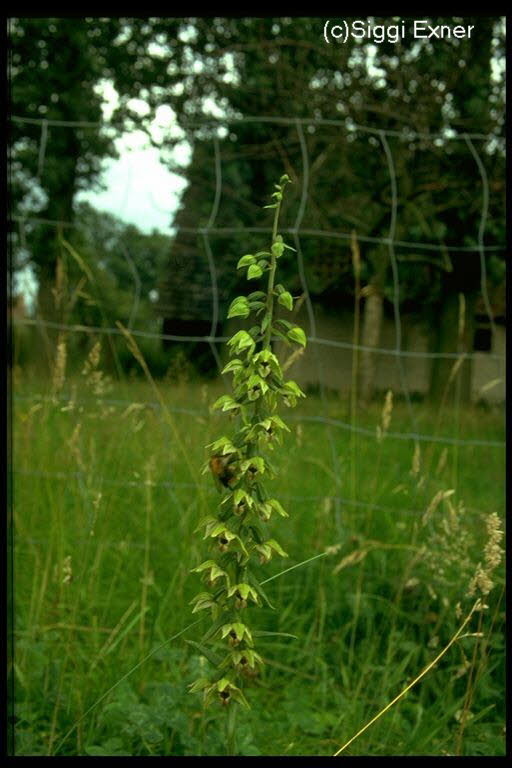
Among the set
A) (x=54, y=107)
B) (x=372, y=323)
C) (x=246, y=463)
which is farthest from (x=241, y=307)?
(x=54, y=107)

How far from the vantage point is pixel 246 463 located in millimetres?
994

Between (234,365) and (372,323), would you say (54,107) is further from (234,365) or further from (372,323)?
(234,365)

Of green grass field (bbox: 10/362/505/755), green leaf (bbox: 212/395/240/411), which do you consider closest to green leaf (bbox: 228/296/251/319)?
green leaf (bbox: 212/395/240/411)

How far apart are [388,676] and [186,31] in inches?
377

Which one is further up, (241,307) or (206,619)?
(241,307)

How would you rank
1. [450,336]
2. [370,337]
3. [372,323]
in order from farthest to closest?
[450,336]
[372,323]
[370,337]

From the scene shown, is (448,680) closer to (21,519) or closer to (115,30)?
(21,519)

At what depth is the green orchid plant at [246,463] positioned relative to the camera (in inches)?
38.7

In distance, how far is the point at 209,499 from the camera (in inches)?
110

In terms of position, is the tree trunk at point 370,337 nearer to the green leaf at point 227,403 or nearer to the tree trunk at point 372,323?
the tree trunk at point 372,323

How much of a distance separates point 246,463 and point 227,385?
188 centimetres

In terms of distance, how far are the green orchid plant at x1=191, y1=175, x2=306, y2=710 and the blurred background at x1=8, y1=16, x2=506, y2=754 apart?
0.39m

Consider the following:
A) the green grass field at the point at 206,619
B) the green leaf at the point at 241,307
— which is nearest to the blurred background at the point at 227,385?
the green grass field at the point at 206,619
